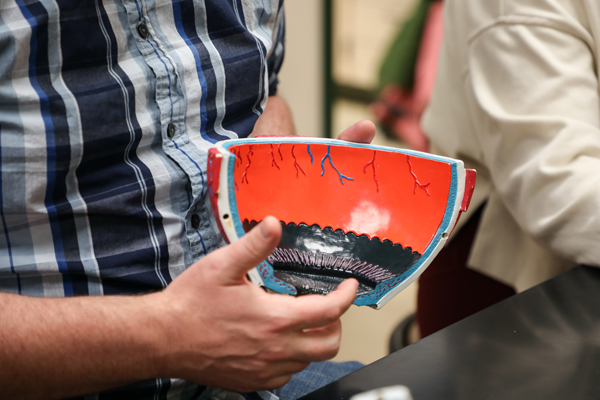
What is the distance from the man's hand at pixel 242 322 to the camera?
0.45m

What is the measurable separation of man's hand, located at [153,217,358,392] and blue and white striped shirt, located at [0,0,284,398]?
139 mm

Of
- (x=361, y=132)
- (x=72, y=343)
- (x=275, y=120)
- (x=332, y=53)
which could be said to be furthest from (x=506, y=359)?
(x=332, y=53)

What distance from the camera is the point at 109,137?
1.92ft

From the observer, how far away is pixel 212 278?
18.0 inches

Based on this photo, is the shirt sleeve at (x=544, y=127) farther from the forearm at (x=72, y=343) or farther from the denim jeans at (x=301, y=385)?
the forearm at (x=72, y=343)

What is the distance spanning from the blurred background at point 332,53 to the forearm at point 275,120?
1290 mm

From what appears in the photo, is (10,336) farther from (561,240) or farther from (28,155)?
(561,240)

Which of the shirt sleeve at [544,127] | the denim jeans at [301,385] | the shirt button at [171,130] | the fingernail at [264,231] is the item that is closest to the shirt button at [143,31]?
the shirt button at [171,130]

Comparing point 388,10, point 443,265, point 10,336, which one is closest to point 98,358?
point 10,336

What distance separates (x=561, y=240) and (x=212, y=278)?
0.52m

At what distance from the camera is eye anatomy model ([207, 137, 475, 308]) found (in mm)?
582

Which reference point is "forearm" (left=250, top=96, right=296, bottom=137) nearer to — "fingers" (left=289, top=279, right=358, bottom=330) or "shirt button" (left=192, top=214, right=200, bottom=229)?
"shirt button" (left=192, top=214, right=200, bottom=229)

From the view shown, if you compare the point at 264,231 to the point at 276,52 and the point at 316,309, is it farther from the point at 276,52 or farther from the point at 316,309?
the point at 276,52

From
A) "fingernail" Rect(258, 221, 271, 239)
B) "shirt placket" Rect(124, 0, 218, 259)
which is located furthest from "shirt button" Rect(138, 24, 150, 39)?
"fingernail" Rect(258, 221, 271, 239)
